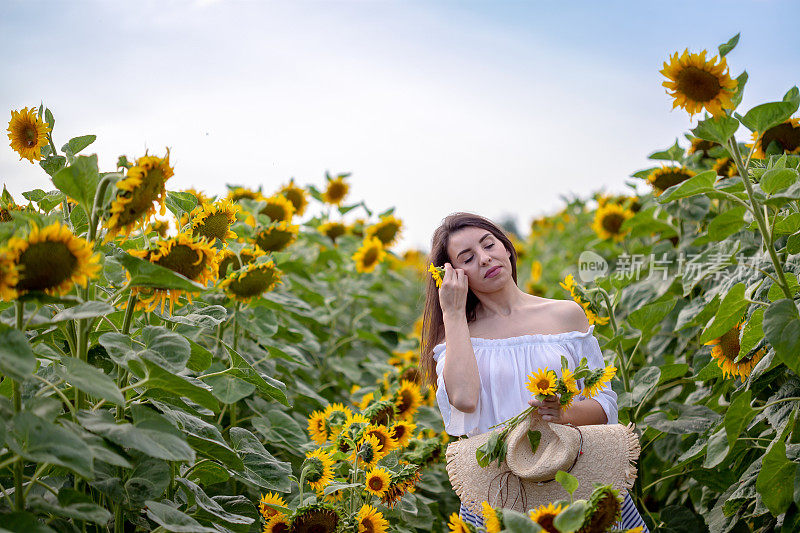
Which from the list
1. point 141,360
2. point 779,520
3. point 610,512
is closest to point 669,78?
point 610,512

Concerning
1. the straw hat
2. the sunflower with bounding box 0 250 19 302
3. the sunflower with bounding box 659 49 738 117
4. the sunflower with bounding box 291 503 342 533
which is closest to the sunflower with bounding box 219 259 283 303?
the sunflower with bounding box 291 503 342 533

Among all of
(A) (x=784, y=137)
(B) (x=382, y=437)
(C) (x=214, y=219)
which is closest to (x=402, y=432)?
(B) (x=382, y=437)

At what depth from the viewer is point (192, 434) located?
1.55 metres

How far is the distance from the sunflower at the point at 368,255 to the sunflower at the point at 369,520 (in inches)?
78.2

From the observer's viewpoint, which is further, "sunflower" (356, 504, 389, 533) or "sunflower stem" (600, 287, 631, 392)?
"sunflower stem" (600, 287, 631, 392)

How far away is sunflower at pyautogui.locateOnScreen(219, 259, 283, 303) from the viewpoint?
205cm

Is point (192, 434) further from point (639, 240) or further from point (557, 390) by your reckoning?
point (639, 240)

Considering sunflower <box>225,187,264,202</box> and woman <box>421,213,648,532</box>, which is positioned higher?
sunflower <box>225,187,264,202</box>

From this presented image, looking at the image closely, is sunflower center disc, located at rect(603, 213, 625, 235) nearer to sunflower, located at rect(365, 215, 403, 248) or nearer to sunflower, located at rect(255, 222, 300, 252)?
sunflower, located at rect(365, 215, 403, 248)

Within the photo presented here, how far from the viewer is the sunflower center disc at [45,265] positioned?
119cm

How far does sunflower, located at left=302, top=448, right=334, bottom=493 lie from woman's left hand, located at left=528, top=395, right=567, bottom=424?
23.0 inches

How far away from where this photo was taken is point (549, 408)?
170 cm

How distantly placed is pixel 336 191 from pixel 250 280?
1.97 m

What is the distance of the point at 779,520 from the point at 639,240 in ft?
8.30
